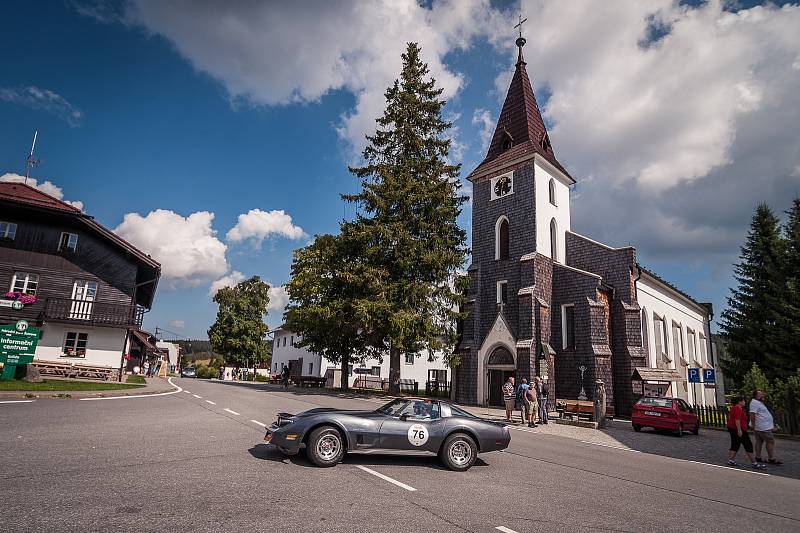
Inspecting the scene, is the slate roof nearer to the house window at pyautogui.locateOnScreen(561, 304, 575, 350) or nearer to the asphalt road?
the house window at pyautogui.locateOnScreen(561, 304, 575, 350)

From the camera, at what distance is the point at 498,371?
27.2 meters

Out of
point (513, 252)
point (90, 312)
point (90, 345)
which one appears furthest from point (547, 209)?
point (90, 345)

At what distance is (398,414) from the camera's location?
8.20 meters

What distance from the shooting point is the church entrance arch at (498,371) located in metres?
26.7

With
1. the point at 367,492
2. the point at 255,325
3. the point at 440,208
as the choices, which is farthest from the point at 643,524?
the point at 255,325

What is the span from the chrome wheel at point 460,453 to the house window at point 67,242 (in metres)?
28.6

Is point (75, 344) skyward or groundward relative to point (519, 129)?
groundward

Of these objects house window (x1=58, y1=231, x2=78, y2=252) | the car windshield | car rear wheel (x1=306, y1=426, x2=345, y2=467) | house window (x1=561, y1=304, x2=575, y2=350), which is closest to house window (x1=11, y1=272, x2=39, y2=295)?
house window (x1=58, y1=231, x2=78, y2=252)

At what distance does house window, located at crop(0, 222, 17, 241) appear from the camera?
2612 cm

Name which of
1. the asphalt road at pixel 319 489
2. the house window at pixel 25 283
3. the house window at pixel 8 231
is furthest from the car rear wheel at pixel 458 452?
the house window at pixel 8 231

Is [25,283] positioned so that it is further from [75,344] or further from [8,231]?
[75,344]

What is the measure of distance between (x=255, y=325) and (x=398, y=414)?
5147 cm

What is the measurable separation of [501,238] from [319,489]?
85.1ft

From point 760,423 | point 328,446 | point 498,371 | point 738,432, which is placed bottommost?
point 328,446
